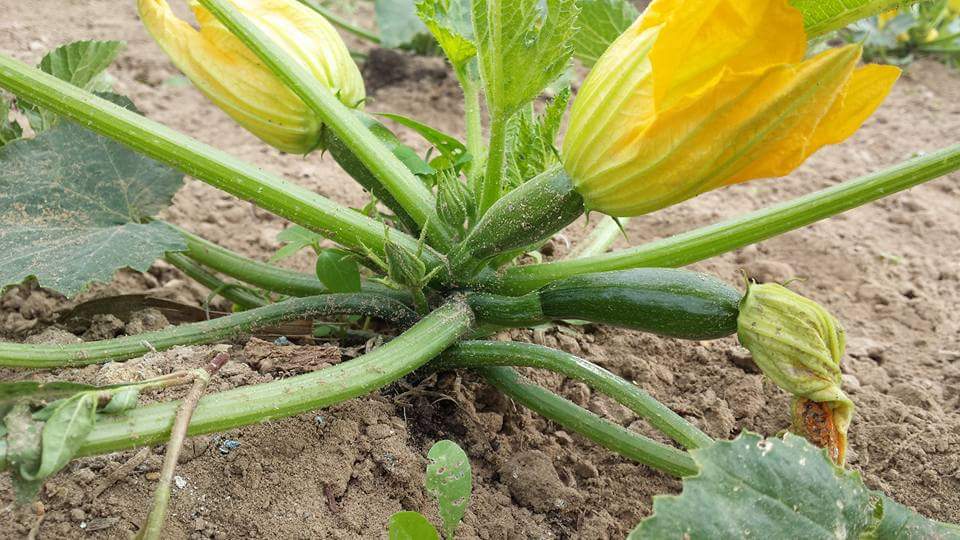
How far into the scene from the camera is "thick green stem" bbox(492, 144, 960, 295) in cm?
145

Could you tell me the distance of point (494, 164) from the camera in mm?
1538

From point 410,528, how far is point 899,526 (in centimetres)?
65

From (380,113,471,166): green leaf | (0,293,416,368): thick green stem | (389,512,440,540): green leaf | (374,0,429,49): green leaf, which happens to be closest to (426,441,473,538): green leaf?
(389,512,440,540): green leaf

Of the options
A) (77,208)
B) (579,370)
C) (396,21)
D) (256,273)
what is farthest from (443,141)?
(396,21)

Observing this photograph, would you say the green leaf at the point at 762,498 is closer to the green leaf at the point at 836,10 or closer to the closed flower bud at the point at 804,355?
the closed flower bud at the point at 804,355

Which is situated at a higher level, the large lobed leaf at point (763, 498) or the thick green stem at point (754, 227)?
the thick green stem at point (754, 227)

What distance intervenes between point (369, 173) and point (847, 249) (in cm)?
148

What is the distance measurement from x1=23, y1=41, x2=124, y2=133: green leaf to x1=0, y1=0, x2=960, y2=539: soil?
1.21ft

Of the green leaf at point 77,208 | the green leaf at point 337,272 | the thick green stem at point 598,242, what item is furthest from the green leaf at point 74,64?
the thick green stem at point 598,242

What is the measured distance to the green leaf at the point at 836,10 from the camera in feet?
4.37

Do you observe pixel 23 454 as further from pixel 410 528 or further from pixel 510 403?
pixel 510 403

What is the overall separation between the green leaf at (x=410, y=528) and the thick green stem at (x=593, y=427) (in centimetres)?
44

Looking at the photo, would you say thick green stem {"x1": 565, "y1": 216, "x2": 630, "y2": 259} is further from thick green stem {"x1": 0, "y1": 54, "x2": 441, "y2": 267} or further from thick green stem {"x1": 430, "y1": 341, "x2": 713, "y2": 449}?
thick green stem {"x1": 0, "y1": 54, "x2": 441, "y2": 267}

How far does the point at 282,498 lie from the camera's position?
134cm
